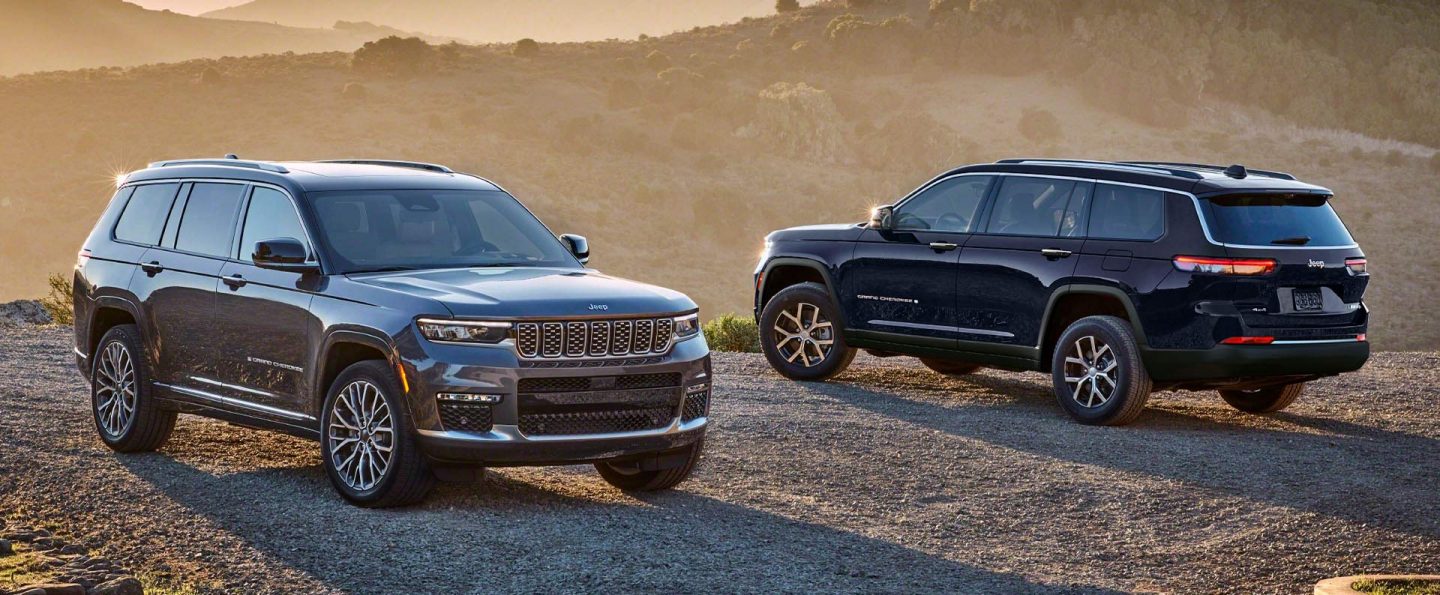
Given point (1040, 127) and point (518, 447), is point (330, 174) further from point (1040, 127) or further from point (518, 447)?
point (1040, 127)

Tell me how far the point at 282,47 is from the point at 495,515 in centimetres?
19826

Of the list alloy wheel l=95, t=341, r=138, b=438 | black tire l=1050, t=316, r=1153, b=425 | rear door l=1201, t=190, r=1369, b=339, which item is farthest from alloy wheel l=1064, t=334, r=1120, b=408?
alloy wheel l=95, t=341, r=138, b=438

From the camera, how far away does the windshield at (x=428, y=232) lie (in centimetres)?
861

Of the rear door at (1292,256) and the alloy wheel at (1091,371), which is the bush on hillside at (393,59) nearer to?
the alloy wheel at (1091,371)

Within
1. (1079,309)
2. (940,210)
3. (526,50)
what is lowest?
(1079,309)

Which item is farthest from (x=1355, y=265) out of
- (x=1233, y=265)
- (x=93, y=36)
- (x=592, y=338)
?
(x=93, y=36)

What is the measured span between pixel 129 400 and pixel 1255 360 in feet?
24.2

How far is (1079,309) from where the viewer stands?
1212 centimetres

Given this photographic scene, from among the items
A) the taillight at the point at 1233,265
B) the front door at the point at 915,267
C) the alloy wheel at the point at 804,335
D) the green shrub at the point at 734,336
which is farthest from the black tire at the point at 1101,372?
the green shrub at the point at 734,336

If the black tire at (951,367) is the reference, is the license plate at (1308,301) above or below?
above

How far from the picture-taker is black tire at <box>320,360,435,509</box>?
7.80 m

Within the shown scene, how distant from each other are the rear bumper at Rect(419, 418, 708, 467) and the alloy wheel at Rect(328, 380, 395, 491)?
0.96 ft

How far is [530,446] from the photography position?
7.73 meters

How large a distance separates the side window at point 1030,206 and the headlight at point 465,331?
570 cm
